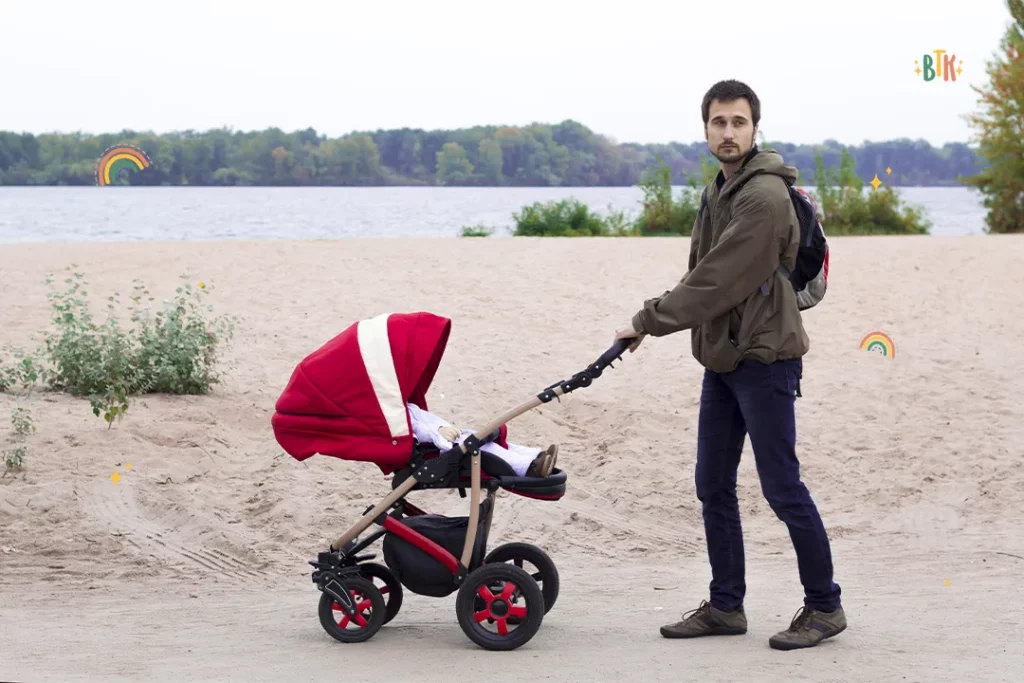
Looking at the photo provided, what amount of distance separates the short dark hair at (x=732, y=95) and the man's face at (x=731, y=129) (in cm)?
2

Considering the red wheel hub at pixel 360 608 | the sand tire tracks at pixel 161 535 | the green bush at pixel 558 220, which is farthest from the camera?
the green bush at pixel 558 220

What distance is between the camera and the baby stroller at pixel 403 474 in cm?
497

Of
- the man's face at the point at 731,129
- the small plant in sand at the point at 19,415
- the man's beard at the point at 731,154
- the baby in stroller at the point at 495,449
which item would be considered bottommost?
the small plant in sand at the point at 19,415

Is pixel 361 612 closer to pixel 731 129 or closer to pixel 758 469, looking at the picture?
pixel 758 469

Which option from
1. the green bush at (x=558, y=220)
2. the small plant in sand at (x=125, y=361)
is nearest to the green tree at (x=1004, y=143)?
the green bush at (x=558, y=220)

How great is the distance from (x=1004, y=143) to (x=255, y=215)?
49.2 ft

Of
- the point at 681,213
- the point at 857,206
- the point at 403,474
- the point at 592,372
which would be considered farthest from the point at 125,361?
the point at 857,206

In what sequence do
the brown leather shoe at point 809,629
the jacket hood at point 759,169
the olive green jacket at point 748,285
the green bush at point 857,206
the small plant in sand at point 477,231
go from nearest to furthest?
the olive green jacket at point 748,285
the jacket hood at point 759,169
the brown leather shoe at point 809,629
the small plant in sand at point 477,231
the green bush at point 857,206

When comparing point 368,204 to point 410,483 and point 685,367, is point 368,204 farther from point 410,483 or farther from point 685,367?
point 410,483

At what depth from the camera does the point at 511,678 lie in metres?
4.53

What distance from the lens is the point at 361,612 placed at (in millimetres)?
5113

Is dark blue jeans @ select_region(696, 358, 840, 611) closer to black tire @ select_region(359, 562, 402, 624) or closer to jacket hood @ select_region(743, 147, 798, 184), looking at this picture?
jacket hood @ select_region(743, 147, 798, 184)

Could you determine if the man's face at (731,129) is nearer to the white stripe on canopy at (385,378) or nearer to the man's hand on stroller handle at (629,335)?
the man's hand on stroller handle at (629,335)

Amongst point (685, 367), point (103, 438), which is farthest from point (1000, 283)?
point (103, 438)
